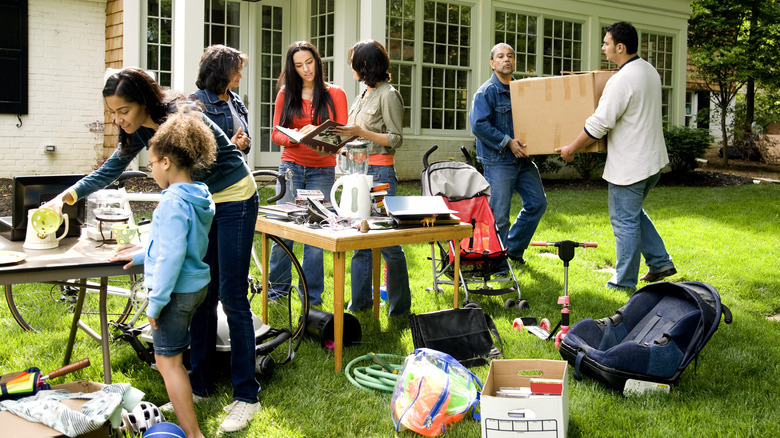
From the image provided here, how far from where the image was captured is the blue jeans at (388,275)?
192 inches

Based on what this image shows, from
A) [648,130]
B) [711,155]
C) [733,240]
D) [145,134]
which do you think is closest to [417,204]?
[145,134]

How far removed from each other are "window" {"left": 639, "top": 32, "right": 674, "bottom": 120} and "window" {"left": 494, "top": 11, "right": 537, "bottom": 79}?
9.82ft

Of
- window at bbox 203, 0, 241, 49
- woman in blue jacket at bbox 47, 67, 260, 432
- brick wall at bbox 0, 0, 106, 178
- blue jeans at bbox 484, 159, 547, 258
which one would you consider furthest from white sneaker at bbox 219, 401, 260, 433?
brick wall at bbox 0, 0, 106, 178

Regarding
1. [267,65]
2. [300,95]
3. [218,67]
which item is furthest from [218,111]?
[267,65]

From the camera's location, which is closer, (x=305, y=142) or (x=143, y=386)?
(x=143, y=386)

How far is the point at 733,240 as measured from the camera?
7.96m

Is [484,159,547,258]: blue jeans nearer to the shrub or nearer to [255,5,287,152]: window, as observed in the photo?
[255,5,287,152]: window

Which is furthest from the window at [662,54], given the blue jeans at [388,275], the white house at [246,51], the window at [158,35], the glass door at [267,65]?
the blue jeans at [388,275]

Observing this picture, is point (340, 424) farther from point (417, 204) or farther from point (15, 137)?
point (15, 137)

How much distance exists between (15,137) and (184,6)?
3679 millimetres

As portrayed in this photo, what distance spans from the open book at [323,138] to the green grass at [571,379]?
3.99 ft

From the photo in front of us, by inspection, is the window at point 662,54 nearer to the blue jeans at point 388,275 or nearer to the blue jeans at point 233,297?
the blue jeans at point 388,275

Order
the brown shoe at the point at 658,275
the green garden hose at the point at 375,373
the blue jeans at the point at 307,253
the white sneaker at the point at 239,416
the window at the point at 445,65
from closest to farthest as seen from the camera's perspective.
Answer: the white sneaker at the point at 239,416 → the green garden hose at the point at 375,373 → the blue jeans at the point at 307,253 → the brown shoe at the point at 658,275 → the window at the point at 445,65

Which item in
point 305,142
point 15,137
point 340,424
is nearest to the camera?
point 340,424
